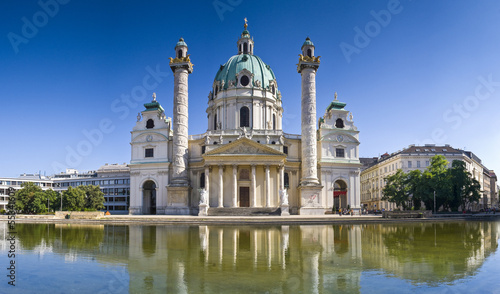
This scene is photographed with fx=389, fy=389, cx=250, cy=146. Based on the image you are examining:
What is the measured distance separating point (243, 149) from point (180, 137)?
9.51m

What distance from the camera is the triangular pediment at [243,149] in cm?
5488

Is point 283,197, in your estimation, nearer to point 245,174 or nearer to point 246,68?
point 245,174

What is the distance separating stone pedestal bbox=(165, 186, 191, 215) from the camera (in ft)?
180

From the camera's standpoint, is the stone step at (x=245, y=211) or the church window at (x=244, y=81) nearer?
the stone step at (x=245, y=211)

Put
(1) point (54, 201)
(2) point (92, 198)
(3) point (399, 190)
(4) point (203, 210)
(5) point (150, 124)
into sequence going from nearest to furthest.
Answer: (4) point (203, 210)
(5) point (150, 124)
(3) point (399, 190)
(1) point (54, 201)
(2) point (92, 198)

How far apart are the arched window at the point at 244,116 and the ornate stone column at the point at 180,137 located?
34.8 feet

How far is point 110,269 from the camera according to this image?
13.4m

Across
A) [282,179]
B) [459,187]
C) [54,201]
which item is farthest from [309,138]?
[54,201]

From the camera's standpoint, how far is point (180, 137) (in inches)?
2231

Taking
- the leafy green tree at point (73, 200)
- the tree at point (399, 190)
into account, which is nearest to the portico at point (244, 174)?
the tree at point (399, 190)

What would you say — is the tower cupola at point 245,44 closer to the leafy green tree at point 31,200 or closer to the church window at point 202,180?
the church window at point 202,180

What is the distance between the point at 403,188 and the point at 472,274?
5527cm

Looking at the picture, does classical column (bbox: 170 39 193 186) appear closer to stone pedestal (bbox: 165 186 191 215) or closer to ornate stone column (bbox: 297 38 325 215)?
stone pedestal (bbox: 165 186 191 215)

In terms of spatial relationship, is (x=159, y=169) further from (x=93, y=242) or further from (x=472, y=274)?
(x=472, y=274)
